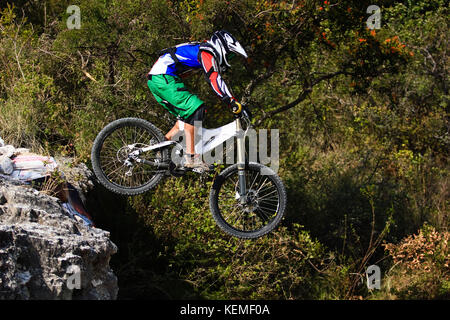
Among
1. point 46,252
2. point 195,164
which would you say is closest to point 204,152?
point 195,164

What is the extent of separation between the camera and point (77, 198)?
715 centimetres

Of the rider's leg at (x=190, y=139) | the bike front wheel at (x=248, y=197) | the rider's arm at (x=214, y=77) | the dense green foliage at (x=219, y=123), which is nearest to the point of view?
the rider's arm at (x=214, y=77)

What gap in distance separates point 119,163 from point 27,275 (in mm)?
2799

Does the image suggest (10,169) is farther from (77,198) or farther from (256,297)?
(256,297)

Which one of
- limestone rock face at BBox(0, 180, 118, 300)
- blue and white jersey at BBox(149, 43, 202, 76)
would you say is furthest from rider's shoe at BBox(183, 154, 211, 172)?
limestone rock face at BBox(0, 180, 118, 300)

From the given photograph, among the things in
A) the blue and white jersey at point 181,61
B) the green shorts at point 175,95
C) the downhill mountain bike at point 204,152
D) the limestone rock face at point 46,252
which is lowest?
the limestone rock face at point 46,252

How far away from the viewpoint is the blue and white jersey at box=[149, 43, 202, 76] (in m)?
7.12

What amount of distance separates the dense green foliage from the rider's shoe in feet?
5.73

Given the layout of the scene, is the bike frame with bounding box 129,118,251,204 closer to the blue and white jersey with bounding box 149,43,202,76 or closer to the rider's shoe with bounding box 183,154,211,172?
the rider's shoe with bounding box 183,154,211,172

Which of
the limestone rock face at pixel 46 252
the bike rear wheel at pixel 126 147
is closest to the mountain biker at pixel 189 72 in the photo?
the bike rear wheel at pixel 126 147

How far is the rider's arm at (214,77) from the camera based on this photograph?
6.80 m

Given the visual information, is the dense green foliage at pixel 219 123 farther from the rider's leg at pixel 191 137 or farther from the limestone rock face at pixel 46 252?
Answer: the limestone rock face at pixel 46 252

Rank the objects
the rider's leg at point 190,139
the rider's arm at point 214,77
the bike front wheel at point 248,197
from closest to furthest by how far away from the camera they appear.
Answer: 1. the rider's arm at point 214,77
2. the bike front wheel at point 248,197
3. the rider's leg at point 190,139

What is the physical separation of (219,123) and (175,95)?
3.49 metres
